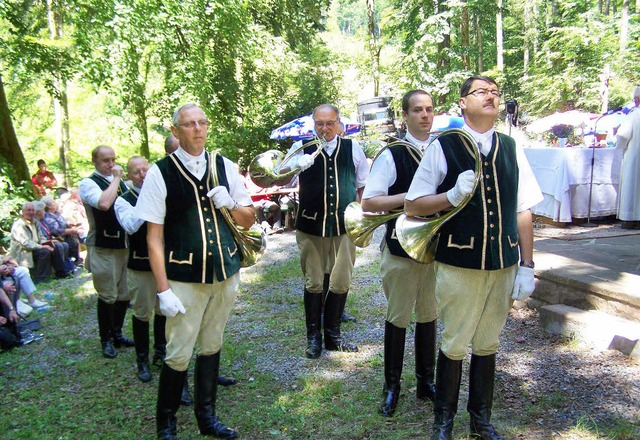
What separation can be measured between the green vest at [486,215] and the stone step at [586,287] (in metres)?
2.14

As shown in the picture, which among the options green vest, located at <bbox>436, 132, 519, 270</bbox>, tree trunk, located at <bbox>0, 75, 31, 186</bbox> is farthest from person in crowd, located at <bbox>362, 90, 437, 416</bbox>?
tree trunk, located at <bbox>0, 75, 31, 186</bbox>

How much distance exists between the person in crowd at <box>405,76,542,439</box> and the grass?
16.3 inches

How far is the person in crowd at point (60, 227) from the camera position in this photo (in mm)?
9398

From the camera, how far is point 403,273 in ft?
12.0

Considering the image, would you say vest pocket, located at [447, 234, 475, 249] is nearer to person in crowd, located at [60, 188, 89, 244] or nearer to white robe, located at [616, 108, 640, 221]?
white robe, located at [616, 108, 640, 221]

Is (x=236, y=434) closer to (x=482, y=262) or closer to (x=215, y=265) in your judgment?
(x=215, y=265)

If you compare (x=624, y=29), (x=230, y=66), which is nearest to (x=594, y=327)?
(x=230, y=66)

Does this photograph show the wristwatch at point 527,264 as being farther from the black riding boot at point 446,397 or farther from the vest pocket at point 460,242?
the black riding boot at point 446,397

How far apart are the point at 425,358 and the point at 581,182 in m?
6.25

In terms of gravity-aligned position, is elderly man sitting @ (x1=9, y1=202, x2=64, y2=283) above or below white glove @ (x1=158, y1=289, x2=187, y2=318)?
below

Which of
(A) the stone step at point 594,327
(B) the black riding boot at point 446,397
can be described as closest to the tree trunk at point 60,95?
(A) the stone step at point 594,327

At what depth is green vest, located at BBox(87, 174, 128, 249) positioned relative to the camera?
4.95m

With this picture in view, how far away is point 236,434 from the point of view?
3.50 meters

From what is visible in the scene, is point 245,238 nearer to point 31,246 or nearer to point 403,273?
point 403,273
